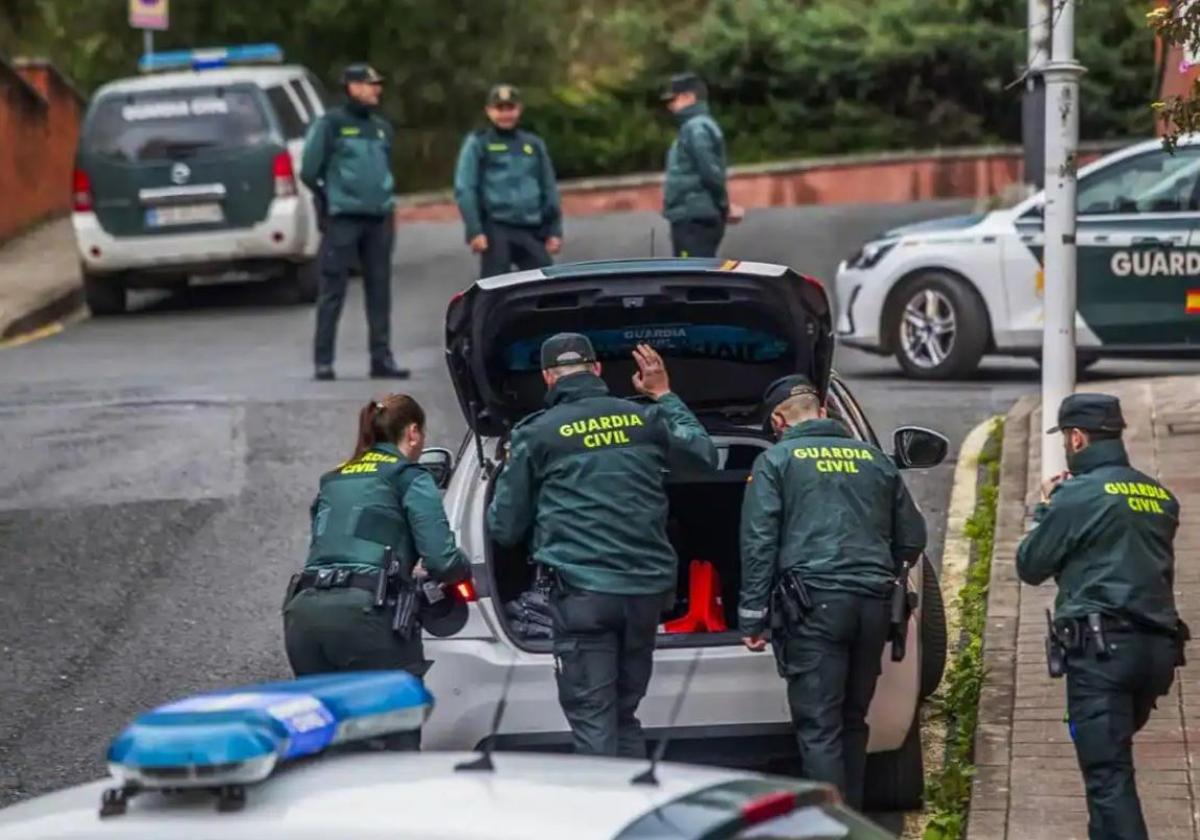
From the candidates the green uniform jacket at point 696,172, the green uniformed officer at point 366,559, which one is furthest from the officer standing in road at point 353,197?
the green uniformed officer at point 366,559

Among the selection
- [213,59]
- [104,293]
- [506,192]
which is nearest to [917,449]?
[506,192]

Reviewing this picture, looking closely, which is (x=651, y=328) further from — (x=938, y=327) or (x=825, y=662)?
(x=938, y=327)

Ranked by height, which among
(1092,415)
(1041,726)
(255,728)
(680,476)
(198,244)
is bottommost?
(198,244)

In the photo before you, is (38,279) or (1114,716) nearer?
(1114,716)

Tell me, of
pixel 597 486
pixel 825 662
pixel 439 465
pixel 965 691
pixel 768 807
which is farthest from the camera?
pixel 965 691

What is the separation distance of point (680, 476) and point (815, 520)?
799mm

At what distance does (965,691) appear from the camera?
8.63 m

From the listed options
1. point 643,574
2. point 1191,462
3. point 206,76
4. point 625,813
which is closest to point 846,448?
point 643,574

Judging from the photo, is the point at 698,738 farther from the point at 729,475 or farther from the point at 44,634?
the point at 44,634

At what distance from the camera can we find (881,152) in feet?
98.8

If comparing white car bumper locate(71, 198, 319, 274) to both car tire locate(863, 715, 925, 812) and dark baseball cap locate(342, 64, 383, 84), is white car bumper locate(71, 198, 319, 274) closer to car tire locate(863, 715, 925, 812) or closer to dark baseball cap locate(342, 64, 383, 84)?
dark baseball cap locate(342, 64, 383, 84)

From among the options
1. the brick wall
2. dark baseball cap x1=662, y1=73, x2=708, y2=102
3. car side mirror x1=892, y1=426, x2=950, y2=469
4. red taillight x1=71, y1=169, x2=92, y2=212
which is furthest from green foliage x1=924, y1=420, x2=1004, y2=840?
the brick wall

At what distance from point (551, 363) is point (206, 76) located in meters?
14.2

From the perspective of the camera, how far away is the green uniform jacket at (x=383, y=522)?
22.7 feet
